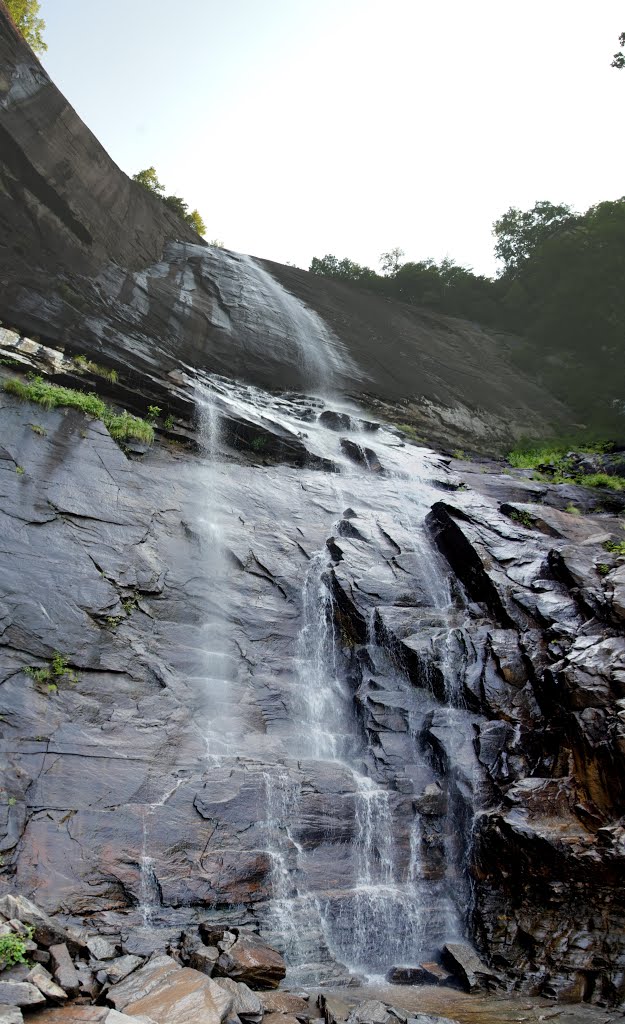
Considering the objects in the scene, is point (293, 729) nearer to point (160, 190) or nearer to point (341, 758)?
point (341, 758)

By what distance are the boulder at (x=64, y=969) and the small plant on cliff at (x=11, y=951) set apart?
34 centimetres

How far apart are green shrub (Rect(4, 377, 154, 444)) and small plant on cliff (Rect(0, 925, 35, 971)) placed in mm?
10614

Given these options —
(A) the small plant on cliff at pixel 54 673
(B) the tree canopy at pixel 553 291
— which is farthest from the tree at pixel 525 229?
(A) the small plant on cliff at pixel 54 673

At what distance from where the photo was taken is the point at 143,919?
300 inches

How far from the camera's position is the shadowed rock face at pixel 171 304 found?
17328 millimetres

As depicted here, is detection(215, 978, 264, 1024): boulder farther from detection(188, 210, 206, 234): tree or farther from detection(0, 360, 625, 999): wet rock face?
detection(188, 210, 206, 234): tree

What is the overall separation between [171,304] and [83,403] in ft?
26.4

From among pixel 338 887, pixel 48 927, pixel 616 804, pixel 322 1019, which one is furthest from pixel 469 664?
pixel 48 927

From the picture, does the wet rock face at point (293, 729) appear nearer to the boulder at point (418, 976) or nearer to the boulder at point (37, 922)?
the boulder at point (37, 922)

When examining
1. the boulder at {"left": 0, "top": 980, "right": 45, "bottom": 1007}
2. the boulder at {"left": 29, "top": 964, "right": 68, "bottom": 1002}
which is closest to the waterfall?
the boulder at {"left": 29, "top": 964, "right": 68, "bottom": 1002}

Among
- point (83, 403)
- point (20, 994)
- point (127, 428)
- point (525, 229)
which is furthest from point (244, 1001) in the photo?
point (525, 229)

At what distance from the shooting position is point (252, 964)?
711 centimetres

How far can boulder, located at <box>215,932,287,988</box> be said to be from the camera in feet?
22.9

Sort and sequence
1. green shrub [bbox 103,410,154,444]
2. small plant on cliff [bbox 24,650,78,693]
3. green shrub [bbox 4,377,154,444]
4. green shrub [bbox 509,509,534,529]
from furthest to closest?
green shrub [bbox 509,509,534,529] < green shrub [bbox 103,410,154,444] < green shrub [bbox 4,377,154,444] < small plant on cliff [bbox 24,650,78,693]
